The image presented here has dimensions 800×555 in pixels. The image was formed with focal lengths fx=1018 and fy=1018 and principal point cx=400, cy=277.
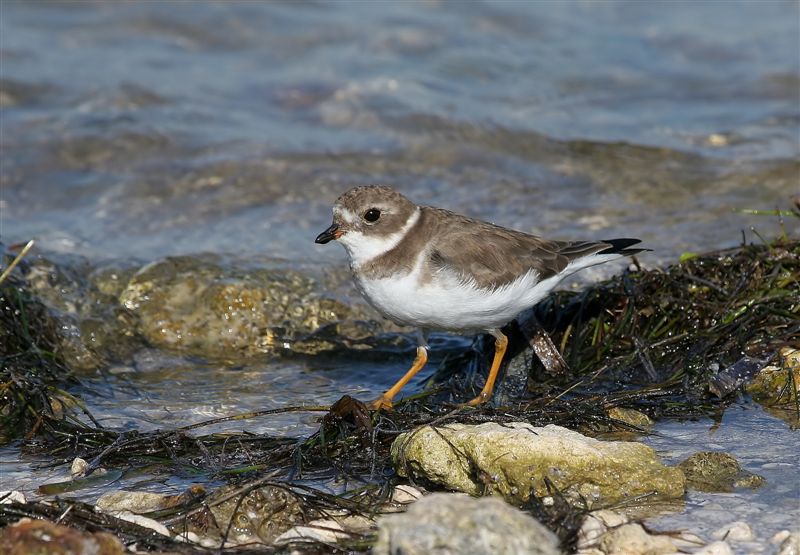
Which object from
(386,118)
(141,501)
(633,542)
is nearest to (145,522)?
(141,501)

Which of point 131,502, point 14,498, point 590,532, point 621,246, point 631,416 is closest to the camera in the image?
point 590,532

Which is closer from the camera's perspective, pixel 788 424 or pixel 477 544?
pixel 477 544

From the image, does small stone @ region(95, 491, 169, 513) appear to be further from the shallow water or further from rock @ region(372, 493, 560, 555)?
Answer: rock @ region(372, 493, 560, 555)

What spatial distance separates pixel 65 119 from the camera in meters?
11.3

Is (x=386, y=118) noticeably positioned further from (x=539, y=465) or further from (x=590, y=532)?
(x=590, y=532)

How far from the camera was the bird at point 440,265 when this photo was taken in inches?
210

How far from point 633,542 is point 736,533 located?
43 centimetres

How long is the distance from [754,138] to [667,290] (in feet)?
18.0

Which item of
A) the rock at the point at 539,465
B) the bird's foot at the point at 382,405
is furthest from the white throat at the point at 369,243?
the rock at the point at 539,465

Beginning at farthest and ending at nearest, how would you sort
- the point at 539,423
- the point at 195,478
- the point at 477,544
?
the point at 539,423
the point at 195,478
the point at 477,544

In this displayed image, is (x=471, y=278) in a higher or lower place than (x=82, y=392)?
higher

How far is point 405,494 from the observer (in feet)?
14.3

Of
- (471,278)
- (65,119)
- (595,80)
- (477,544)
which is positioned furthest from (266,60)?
(477,544)

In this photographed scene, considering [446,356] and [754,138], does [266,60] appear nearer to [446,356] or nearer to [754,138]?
[754,138]
